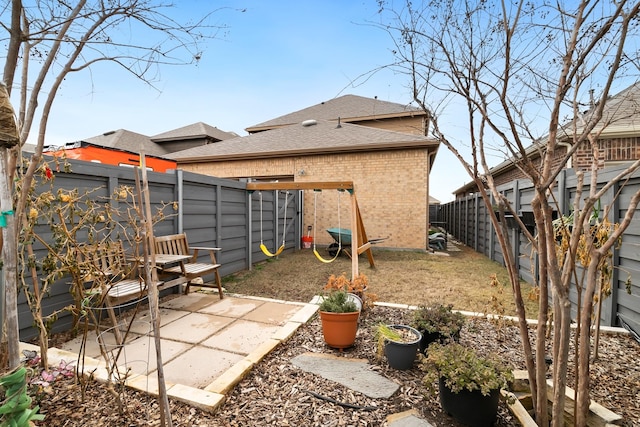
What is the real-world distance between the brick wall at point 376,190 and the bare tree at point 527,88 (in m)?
7.14

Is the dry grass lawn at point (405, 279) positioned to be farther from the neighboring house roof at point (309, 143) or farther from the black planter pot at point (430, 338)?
the neighboring house roof at point (309, 143)

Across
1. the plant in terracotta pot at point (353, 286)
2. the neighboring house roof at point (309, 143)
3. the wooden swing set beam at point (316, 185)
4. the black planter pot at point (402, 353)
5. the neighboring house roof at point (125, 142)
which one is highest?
the neighboring house roof at point (125, 142)

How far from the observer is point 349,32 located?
2.23 m

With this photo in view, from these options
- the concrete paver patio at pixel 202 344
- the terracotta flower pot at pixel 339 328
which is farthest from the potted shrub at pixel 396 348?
the concrete paver patio at pixel 202 344

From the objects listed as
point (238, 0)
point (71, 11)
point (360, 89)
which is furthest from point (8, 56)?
point (360, 89)

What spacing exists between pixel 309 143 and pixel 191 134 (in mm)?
10149

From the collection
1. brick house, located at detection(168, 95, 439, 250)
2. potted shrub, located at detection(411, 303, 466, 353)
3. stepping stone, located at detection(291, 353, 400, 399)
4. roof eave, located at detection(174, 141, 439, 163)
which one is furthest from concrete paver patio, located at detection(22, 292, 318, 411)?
roof eave, located at detection(174, 141, 439, 163)

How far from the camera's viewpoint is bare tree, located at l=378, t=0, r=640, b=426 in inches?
52.5

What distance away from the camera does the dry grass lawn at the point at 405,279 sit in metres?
4.55

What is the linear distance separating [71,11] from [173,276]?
3116 millimetres

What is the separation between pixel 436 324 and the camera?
8.57 ft

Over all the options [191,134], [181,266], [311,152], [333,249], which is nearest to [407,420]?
[181,266]

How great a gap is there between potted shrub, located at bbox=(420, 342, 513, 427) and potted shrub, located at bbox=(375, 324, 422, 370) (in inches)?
19.2

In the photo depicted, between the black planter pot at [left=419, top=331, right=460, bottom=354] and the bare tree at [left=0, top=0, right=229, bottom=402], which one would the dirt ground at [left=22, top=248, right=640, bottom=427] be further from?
the bare tree at [left=0, top=0, right=229, bottom=402]
